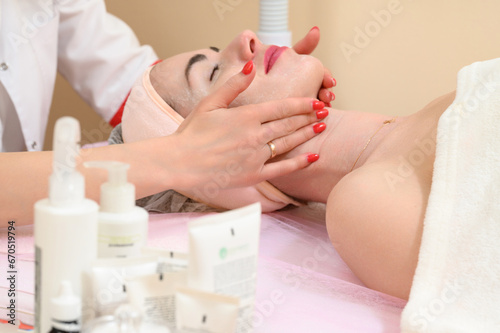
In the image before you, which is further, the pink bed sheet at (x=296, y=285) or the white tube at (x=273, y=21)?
the white tube at (x=273, y=21)

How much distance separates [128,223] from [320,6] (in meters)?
1.20

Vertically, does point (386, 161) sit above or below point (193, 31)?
below

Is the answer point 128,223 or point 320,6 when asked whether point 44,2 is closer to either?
point 320,6

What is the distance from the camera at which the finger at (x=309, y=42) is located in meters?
1.26

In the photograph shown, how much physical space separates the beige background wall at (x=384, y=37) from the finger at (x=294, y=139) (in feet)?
1.65

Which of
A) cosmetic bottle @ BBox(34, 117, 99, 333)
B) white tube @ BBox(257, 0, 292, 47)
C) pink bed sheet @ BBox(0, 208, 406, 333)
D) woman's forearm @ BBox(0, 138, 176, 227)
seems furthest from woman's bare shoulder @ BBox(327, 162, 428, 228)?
white tube @ BBox(257, 0, 292, 47)

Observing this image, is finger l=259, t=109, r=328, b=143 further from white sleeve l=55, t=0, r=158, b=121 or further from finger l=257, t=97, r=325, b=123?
white sleeve l=55, t=0, r=158, b=121

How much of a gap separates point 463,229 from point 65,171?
0.51 meters

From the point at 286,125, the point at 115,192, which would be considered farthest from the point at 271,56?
the point at 115,192

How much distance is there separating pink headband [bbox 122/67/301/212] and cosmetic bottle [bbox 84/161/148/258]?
1.90 ft

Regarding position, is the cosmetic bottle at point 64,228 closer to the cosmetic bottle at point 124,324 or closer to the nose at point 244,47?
the cosmetic bottle at point 124,324

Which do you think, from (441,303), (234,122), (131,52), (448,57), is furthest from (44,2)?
(441,303)

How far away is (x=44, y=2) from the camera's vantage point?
1.43m

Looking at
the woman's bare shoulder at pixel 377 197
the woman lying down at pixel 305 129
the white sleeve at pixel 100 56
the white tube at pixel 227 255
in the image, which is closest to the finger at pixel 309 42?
the woman lying down at pixel 305 129
